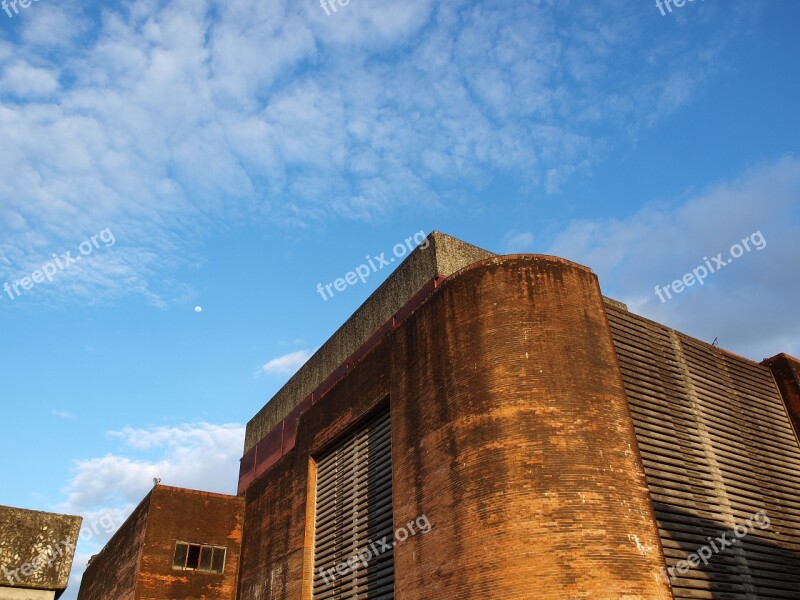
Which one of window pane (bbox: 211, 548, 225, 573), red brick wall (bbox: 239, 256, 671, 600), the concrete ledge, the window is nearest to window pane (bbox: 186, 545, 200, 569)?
the window

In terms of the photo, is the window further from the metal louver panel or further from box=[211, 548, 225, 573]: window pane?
the metal louver panel

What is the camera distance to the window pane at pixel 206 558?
1923 centimetres

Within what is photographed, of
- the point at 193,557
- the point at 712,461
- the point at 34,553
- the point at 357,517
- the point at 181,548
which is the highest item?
the point at 181,548

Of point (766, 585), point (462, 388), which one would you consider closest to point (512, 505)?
point (462, 388)

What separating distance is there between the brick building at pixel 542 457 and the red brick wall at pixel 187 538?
11.0 ft

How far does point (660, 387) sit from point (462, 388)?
4103mm

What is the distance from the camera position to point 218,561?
19.5m

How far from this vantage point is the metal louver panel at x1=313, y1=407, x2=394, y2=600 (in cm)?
1366

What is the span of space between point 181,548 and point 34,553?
17793mm

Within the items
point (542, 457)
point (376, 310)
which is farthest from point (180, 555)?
point (542, 457)

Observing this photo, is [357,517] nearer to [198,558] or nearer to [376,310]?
[376,310]

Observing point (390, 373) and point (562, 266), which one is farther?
point (390, 373)

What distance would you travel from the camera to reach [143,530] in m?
19.2

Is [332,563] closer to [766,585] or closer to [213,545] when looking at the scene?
[213,545]
